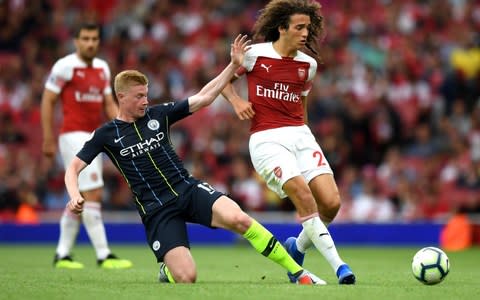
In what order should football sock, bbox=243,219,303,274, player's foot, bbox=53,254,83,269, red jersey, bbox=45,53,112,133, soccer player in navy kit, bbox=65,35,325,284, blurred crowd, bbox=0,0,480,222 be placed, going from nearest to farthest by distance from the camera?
football sock, bbox=243,219,303,274 < soccer player in navy kit, bbox=65,35,325,284 < player's foot, bbox=53,254,83,269 < red jersey, bbox=45,53,112,133 < blurred crowd, bbox=0,0,480,222

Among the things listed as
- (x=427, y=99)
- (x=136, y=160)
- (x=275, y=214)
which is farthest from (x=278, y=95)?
(x=427, y=99)

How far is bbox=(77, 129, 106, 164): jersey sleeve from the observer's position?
9.03m

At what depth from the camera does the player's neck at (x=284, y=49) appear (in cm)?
962

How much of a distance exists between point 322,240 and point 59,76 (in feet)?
14.8

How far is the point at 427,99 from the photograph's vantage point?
2055 cm


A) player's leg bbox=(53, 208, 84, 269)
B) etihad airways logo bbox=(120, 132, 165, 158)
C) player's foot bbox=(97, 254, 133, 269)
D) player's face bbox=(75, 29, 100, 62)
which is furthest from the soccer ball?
player's face bbox=(75, 29, 100, 62)

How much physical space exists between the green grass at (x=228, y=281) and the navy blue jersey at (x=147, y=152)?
794 mm

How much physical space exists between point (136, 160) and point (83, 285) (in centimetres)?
117

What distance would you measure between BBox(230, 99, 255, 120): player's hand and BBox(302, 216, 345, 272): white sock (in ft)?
3.61

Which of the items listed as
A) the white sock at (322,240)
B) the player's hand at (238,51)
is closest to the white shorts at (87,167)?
the player's hand at (238,51)

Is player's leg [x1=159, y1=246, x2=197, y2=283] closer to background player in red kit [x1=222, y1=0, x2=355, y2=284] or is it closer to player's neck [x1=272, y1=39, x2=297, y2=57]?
background player in red kit [x1=222, y1=0, x2=355, y2=284]

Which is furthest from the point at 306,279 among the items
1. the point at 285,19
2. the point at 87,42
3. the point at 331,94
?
the point at 331,94

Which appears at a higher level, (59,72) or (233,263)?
(59,72)

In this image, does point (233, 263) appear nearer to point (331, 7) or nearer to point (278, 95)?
point (278, 95)
